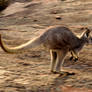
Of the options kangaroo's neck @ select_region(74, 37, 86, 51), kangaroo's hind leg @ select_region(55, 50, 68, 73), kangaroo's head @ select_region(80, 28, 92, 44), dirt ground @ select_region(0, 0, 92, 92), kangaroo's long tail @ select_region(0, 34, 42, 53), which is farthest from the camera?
kangaroo's head @ select_region(80, 28, 92, 44)

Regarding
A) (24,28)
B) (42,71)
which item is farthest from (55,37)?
(24,28)

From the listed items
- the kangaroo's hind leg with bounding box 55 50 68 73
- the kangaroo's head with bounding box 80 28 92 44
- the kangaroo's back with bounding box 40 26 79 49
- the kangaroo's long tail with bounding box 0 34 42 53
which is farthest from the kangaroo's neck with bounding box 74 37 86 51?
the kangaroo's long tail with bounding box 0 34 42 53

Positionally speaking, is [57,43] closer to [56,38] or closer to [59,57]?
[56,38]

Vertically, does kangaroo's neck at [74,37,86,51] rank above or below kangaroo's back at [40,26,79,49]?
below

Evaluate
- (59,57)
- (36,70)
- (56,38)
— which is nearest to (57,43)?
(56,38)

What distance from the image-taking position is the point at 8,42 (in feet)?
39.7

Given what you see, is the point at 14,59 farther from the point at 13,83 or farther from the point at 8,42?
the point at 8,42

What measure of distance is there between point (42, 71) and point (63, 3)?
17.2 m

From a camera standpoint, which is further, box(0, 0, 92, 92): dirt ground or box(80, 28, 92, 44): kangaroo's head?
box(80, 28, 92, 44): kangaroo's head

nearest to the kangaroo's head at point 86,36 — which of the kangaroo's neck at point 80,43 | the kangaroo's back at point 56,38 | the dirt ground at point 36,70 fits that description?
the kangaroo's neck at point 80,43

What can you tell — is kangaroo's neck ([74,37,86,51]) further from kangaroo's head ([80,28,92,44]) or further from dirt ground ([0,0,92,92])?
dirt ground ([0,0,92,92])

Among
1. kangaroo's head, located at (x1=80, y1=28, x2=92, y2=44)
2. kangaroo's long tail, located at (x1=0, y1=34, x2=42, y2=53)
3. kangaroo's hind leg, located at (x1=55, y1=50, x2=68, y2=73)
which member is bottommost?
kangaroo's hind leg, located at (x1=55, y1=50, x2=68, y2=73)

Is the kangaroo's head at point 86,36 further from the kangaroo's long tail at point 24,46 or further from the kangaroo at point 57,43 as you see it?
the kangaroo's long tail at point 24,46

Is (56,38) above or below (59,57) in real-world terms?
above
